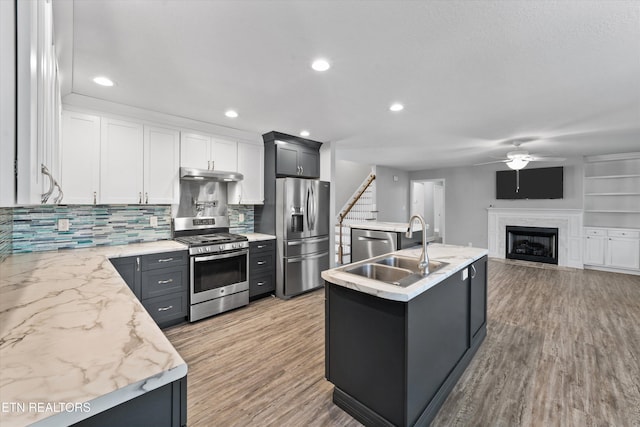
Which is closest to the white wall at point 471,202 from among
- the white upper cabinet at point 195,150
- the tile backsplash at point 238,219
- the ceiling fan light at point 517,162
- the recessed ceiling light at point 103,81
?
the ceiling fan light at point 517,162

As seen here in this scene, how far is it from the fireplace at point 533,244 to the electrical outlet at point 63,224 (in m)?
8.17

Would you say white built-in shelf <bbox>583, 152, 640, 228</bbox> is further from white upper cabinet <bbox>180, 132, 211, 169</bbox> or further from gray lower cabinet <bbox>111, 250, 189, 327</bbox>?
gray lower cabinet <bbox>111, 250, 189, 327</bbox>

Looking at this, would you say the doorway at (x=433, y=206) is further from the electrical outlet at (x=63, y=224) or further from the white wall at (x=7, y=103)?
the white wall at (x=7, y=103)

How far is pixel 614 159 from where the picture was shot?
573cm

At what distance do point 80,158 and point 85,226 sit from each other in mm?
739

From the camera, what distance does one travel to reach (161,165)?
131 inches

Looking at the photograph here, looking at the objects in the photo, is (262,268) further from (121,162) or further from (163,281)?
(121,162)

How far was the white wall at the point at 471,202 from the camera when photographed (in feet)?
22.8

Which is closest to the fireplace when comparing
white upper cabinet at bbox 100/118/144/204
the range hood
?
the range hood

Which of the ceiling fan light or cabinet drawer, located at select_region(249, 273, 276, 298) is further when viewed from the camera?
the ceiling fan light

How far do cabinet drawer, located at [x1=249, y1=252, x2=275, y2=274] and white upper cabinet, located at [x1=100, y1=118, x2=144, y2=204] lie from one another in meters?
1.52

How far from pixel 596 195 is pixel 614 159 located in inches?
30.4

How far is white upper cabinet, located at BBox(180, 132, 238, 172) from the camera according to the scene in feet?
11.6

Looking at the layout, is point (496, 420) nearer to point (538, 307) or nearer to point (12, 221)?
point (538, 307)
